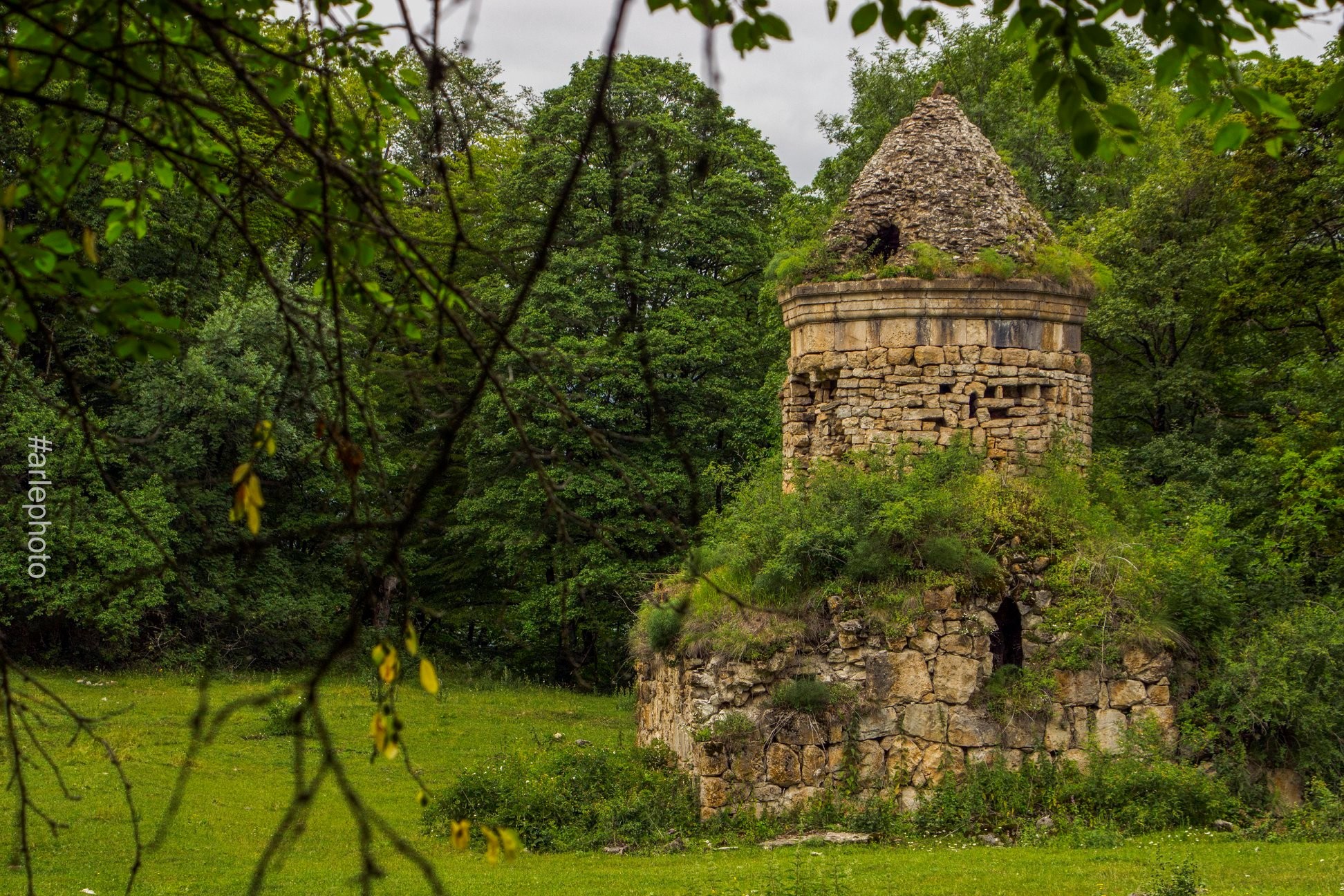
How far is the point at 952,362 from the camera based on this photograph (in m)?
14.5

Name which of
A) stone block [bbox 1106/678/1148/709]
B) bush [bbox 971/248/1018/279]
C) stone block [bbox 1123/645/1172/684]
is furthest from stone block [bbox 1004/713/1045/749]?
bush [bbox 971/248/1018/279]

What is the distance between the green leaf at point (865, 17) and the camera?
12.7 feet

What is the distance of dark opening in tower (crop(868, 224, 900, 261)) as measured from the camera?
15.1 meters

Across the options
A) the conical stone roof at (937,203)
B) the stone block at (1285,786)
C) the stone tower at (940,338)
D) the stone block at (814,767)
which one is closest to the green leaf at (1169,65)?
the stone block at (814,767)

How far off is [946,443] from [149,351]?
11.3 meters

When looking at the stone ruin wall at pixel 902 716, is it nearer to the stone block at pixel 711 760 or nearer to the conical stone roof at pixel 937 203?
the stone block at pixel 711 760

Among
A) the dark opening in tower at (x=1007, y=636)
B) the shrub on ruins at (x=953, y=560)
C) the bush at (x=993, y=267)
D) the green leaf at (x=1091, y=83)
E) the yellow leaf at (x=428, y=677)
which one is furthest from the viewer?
the bush at (x=993, y=267)

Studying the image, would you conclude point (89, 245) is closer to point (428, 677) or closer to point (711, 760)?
point (428, 677)

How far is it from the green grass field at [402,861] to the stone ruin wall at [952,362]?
4454 millimetres

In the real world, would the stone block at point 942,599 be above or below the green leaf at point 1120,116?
below

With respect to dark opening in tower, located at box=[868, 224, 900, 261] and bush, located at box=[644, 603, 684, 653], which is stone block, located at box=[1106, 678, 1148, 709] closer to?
bush, located at box=[644, 603, 684, 653]

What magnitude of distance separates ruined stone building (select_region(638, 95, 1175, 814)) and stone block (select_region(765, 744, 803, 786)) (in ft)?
0.05

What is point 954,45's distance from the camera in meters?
28.3

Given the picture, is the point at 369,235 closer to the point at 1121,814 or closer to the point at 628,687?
the point at 1121,814
